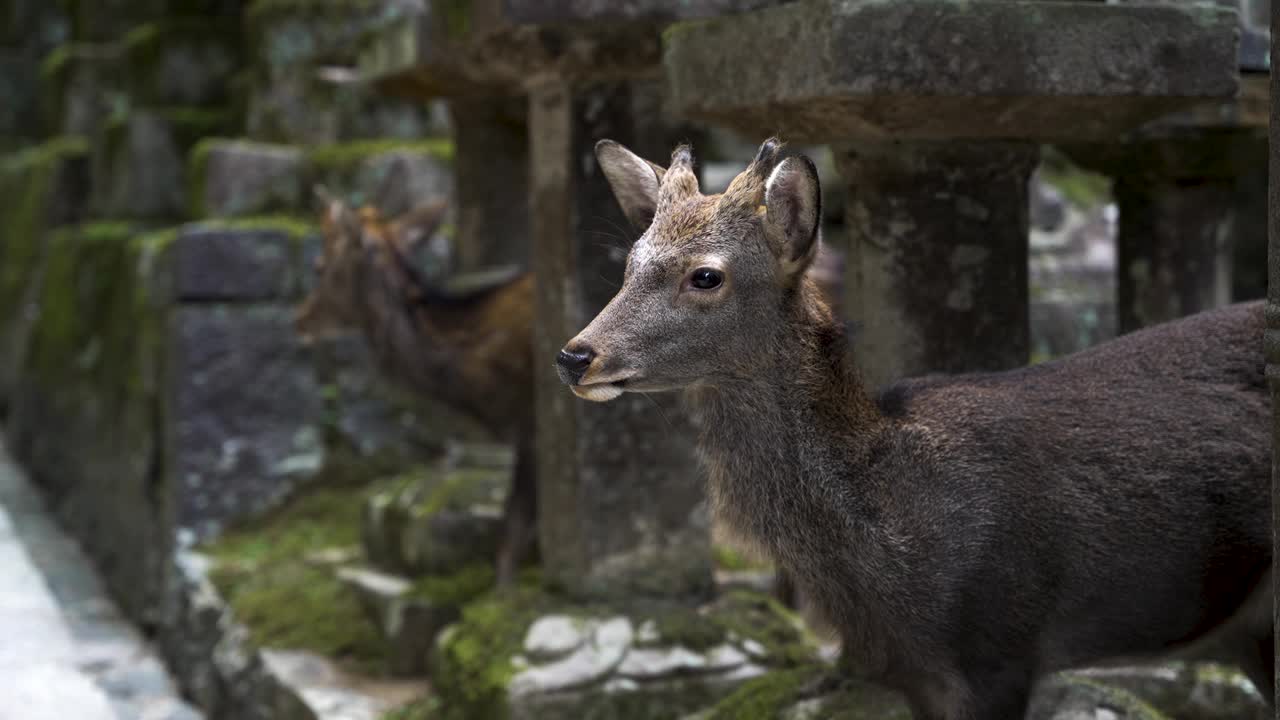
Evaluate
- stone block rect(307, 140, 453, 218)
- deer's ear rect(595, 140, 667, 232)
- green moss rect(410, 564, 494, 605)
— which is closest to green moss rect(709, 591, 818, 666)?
green moss rect(410, 564, 494, 605)

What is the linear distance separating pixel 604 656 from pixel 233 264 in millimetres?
3623

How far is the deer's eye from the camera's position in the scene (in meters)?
3.41

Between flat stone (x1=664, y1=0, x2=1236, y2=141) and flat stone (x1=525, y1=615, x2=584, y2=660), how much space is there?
1.83 meters

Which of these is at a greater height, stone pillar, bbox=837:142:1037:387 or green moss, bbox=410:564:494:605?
stone pillar, bbox=837:142:1037:387

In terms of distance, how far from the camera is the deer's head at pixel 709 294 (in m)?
3.35

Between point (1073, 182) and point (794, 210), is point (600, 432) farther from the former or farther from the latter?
point (1073, 182)

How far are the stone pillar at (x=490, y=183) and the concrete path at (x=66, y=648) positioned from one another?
242 centimetres

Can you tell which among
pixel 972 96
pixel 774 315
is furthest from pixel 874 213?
pixel 774 315

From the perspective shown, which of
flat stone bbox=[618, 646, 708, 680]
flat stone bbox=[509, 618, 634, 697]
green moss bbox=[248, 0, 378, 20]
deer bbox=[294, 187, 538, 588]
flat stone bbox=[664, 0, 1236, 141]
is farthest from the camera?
green moss bbox=[248, 0, 378, 20]

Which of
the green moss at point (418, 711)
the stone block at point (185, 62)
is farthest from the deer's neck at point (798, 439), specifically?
the stone block at point (185, 62)

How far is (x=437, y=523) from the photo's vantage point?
6.22 meters

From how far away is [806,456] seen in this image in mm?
3457

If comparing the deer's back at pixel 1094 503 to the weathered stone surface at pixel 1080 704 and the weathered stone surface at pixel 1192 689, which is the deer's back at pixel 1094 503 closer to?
the weathered stone surface at pixel 1080 704

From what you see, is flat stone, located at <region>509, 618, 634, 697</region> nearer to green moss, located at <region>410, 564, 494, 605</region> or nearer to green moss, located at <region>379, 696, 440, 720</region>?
green moss, located at <region>379, 696, 440, 720</region>
